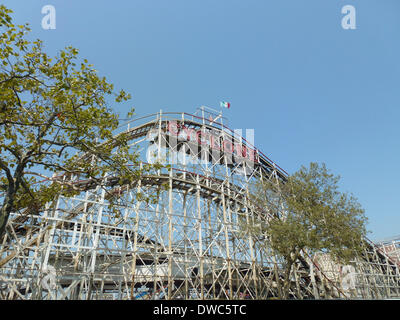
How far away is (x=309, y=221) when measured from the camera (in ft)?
54.4

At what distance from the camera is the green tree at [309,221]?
15602 millimetres

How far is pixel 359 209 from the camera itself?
17875mm

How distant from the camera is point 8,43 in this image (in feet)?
21.9

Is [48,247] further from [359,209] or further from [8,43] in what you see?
[359,209]

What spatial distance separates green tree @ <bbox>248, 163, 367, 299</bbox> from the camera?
1560cm

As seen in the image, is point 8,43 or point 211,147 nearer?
point 8,43

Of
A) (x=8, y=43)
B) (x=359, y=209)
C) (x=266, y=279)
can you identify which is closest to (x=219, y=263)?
(x=266, y=279)
